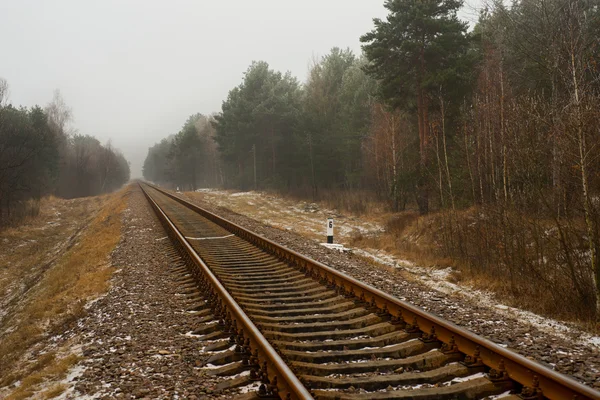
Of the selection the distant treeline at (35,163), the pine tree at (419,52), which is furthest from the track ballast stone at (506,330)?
the distant treeline at (35,163)

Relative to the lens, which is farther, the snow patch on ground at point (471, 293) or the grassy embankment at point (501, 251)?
the grassy embankment at point (501, 251)

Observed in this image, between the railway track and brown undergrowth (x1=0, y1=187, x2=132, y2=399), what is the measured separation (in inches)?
81.0

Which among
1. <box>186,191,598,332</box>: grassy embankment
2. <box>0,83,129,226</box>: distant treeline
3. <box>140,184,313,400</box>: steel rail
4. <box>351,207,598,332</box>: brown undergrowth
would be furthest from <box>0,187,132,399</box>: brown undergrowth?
<box>351,207,598,332</box>: brown undergrowth

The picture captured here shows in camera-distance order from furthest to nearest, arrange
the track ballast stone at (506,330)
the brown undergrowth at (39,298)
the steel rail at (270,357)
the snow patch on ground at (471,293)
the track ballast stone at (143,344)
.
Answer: the snow patch on ground at (471,293)
the brown undergrowth at (39,298)
the track ballast stone at (506,330)
the track ballast stone at (143,344)
the steel rail at (270,357)

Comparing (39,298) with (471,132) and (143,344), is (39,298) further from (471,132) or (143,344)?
(471,132)

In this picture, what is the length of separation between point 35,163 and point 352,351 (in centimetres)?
4506

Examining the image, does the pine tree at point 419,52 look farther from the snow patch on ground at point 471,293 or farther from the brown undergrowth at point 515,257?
the snow patch on ground at point 471,293

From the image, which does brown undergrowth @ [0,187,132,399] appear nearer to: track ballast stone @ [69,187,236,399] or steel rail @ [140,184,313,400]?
track ballast stone @ [69,187,236,399]

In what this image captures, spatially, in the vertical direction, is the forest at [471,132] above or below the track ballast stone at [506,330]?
above

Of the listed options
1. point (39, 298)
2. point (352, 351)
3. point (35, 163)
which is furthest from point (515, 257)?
point (35, 163)

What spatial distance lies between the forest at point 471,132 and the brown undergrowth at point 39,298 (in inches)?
294

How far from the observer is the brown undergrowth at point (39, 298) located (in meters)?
5.51

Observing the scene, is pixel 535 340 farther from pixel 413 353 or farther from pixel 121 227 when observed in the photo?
pixel 121 227

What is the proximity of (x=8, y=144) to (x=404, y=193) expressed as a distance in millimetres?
26282
